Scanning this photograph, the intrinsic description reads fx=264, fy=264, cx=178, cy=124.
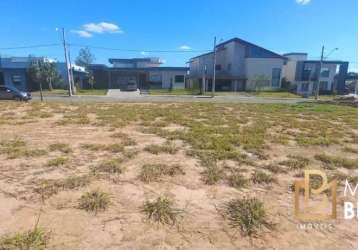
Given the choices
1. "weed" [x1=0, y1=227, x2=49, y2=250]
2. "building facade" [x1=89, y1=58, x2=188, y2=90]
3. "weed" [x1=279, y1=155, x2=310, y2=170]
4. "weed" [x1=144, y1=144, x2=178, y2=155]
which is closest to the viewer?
"weed" [x1=0, y1=227, x2=49, y2=250]

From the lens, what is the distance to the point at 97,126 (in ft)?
31.5

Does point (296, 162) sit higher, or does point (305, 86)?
point (305, 86)

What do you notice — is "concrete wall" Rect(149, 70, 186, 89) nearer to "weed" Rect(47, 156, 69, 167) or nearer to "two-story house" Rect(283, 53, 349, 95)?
"two-story house" Rect(283, 53, 349, 95)

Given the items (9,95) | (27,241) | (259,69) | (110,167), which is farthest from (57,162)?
(259,69)

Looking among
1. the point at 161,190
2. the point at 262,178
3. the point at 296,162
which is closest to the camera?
the point at 161,190

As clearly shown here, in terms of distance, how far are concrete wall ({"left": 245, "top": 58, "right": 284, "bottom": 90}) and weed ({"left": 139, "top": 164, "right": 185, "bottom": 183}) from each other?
4079cm

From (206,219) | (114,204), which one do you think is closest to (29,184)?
(114,204)

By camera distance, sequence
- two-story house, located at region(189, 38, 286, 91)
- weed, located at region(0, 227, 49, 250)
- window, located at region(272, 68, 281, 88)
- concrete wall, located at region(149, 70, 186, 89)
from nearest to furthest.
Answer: weed, located at region(0, 227, 49, 250)
two-story house, located at region(189, 38, 286, 91)
concrete wall, located at region(149, 70, 186, 89)
window, located at region(272, 68, 281, 88)

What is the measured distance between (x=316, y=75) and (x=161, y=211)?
48.9 meters

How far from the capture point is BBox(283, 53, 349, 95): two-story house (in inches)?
1779

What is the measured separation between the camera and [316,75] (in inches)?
1779

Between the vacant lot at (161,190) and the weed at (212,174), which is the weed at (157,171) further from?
the weed at (212,174)

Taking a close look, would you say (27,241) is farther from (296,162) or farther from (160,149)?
(296,162)

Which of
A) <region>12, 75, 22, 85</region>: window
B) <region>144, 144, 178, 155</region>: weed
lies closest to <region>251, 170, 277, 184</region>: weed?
<region>144, 144, 178, 155</region>: weed
